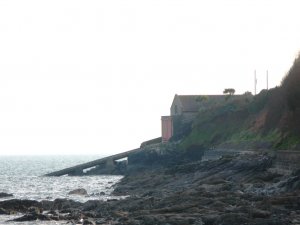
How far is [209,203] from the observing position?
4016cm

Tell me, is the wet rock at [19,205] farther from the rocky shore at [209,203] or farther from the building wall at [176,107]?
the building wall at [176,107]

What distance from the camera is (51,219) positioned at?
44.9m

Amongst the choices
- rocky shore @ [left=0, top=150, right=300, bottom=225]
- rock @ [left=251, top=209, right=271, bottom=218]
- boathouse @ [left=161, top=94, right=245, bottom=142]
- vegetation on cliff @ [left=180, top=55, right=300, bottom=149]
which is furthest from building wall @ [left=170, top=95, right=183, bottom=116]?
rock @ [left=251, top=209, right=271, bottom=218]

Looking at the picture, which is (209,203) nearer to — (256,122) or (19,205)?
(19,205)

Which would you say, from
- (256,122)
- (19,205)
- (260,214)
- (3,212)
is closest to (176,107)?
(256,122)

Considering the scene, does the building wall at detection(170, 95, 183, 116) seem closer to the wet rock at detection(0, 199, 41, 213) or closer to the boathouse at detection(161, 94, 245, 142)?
the boathouse at detection(161, 94, 245, 142)

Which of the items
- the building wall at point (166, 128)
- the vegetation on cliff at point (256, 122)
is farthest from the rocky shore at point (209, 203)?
the building wall at point (166, 128)

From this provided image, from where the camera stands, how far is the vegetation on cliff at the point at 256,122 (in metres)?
63.1

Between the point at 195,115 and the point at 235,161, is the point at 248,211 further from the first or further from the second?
the point at 195,115

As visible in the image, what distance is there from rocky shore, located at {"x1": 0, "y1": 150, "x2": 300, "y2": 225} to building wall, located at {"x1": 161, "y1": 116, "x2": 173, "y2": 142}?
47.5 meters

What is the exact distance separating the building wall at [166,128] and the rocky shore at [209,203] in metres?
47.5

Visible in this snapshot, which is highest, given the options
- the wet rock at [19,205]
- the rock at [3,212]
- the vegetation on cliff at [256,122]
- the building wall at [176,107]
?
the building wall at [176,107]

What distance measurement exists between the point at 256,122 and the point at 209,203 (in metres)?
52.1

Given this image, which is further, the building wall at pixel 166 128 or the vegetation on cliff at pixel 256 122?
the building wall at pixel 166 128
